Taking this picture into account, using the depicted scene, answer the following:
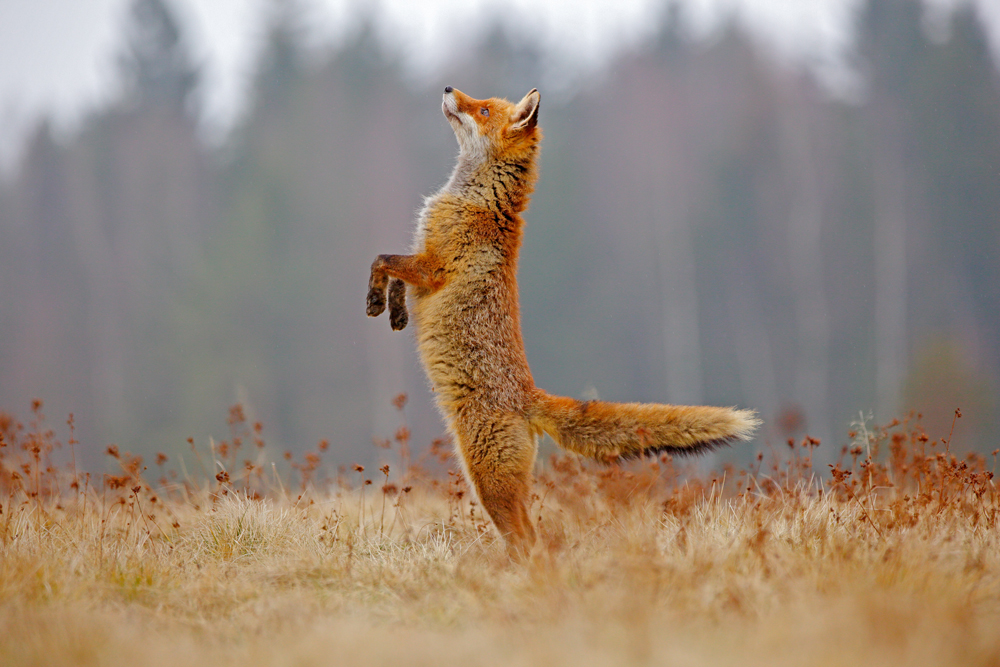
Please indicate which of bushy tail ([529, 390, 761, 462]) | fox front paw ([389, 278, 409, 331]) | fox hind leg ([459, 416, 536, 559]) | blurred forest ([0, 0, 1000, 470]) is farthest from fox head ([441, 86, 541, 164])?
blurred forest ([0, 0, 1000, 470])

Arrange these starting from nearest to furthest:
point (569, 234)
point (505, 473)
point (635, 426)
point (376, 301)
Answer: point (635, 426)
point (505, 473)
point (376, 301)
point (569, 234)

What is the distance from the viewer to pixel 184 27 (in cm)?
3209

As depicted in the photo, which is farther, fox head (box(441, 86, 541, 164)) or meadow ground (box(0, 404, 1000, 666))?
fox head (box(441, 86, 541, 164))

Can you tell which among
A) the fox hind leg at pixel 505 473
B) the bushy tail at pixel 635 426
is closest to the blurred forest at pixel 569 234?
→ the fox hind leg at pixel 505 473

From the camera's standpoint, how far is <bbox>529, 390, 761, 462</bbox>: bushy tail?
4.69 m

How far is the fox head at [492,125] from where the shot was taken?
20.5 ft

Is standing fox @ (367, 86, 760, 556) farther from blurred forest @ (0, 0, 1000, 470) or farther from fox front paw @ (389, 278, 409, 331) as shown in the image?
blurred forest @ (0, 0, 1000, 470)

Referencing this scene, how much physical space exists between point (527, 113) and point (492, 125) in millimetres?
320

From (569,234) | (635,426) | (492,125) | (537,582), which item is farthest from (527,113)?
(569,234)

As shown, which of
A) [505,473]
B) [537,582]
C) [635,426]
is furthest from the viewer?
[505,473]

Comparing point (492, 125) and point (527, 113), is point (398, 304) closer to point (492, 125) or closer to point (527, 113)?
point (492, 125)

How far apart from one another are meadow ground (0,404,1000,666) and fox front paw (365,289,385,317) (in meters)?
0.98

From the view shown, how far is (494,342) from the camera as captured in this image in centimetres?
539

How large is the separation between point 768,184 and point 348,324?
56.8 ft
